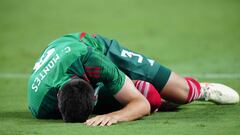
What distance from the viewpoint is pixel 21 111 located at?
5738mm

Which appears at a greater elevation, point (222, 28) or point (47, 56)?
point (47, 56)

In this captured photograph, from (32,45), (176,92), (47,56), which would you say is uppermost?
(47,56)

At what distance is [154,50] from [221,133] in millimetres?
5951

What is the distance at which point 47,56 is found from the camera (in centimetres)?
514

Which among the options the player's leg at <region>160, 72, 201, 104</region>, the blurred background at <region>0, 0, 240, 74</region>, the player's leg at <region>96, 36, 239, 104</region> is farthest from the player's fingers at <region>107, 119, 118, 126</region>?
the blurred background at <region>0, 0, 240, 74</region>

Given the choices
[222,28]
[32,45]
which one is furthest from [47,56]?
[222,28]

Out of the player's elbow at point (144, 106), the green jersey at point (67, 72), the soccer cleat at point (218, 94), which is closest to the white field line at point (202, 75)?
the soccer cleat at point (218, 94)

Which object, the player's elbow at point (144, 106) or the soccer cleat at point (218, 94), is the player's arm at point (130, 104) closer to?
the player's elbow at point (144, 106)

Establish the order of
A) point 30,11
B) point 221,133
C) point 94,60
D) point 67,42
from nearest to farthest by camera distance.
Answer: point 221,133 < point 94,60 < point 67,42 < point 30,11

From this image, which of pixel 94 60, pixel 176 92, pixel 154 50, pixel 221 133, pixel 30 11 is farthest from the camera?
pixel 30 11

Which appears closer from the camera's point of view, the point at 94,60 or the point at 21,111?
the point at 94,60

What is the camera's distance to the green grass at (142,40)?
474cm

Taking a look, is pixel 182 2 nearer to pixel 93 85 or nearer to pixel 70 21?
pixel 70 21

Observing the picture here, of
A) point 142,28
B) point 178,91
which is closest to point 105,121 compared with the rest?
point 178,91
